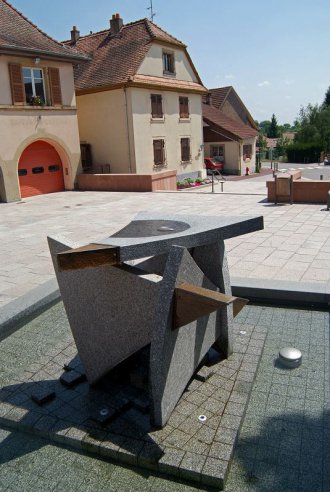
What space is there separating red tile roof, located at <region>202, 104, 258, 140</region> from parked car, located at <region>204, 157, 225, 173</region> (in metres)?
2.35

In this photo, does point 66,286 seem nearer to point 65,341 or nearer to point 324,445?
point 65,341

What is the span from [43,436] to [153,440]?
40.3 inches

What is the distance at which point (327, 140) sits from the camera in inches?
1982

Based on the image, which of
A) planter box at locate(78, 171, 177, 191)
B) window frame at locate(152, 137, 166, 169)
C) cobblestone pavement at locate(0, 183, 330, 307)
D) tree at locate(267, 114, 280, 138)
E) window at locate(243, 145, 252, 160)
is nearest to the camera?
cobblestone pavement at locate(0, 183, 330, 307)

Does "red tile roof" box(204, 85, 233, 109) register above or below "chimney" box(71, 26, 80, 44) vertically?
below

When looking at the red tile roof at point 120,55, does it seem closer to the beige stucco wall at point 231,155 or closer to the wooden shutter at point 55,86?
the wooden shutter at point 55,86

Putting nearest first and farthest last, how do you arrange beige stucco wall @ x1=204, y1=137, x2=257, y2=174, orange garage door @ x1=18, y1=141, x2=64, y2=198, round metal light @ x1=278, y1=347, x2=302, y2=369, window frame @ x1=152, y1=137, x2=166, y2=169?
round metal light @ x1=278, y1=347, x2=302, y2=369 < orange garage door @ x1=18, y1=141, x2=64, y2=198 < window frame @ x1=152, y1=137, x2=166, y2=169 < beige stucco wall @ x1=204, y1=137, x2=257, y2=174

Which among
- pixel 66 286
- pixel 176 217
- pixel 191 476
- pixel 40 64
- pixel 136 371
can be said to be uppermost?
pixel 40 64

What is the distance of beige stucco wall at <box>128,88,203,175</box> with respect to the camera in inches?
964

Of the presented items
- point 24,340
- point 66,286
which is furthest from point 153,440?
point 24,340

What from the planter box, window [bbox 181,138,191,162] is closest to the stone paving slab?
the planter box

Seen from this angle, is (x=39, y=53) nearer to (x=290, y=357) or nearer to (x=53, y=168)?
(x=53, y=168)

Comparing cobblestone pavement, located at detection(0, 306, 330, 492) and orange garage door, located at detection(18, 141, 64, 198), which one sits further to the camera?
orange garage door, located at detection(18, 141, 64, 198)

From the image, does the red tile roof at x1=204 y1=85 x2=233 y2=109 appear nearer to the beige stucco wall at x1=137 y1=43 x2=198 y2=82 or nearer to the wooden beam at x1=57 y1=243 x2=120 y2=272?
the beige stucco wall at x1=137 y1=43 x2=198 y2=82
